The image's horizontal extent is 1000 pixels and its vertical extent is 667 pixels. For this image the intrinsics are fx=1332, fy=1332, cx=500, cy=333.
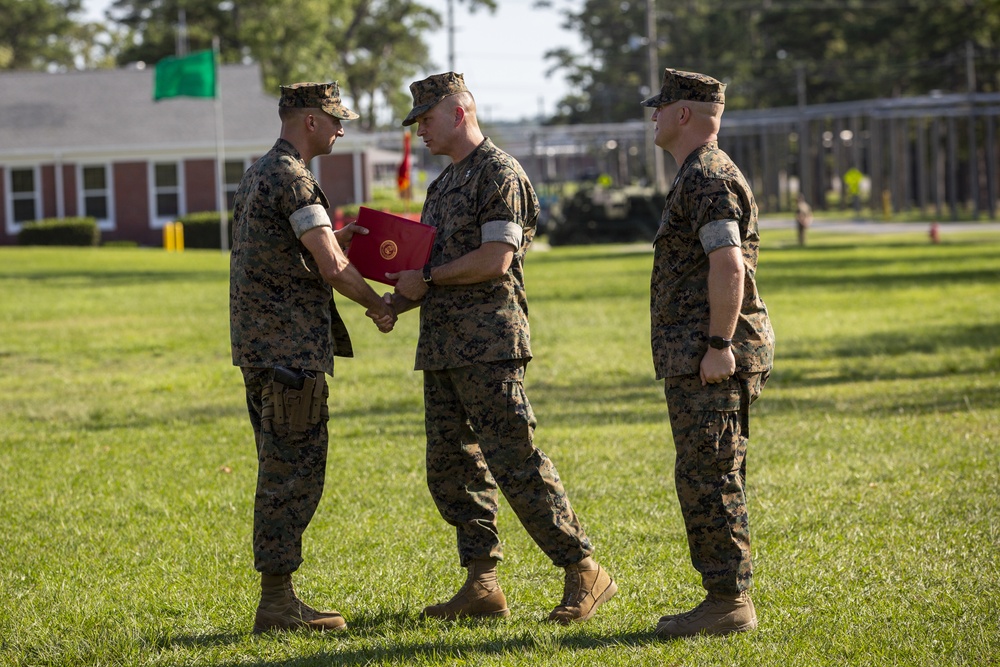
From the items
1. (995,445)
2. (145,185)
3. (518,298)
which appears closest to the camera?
(518,298)

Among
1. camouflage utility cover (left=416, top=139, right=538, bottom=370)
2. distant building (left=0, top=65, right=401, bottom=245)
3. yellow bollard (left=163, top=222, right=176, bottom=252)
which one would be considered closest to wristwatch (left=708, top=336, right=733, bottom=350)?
camouflage utility cover (left=416, top=139, right=538, bottom=370)

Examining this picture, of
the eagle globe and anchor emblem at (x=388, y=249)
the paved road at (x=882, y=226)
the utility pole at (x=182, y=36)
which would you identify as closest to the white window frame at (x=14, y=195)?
the utility pole at (x=182, y=36)

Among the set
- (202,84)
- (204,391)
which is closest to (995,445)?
(204,391)

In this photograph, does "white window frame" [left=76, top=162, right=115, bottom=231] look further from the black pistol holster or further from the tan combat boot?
the tan combat boot

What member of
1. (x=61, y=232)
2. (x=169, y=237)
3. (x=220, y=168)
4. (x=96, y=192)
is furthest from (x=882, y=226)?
(x=61, y=232)

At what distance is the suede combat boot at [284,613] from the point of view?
5.18 meters

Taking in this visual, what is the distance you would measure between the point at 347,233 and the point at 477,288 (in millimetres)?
583

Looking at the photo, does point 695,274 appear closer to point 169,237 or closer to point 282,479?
point 282,479

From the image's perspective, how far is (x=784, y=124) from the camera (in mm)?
60594

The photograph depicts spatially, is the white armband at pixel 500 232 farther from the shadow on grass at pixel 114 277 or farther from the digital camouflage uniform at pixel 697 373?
the shadow on grass at pixel 114 277

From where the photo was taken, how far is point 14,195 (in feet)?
140

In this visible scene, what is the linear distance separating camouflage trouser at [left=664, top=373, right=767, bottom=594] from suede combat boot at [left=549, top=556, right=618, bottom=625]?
48cm

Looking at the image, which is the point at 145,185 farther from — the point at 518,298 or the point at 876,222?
the point at 518,298

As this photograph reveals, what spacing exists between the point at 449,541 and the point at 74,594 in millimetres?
1805
